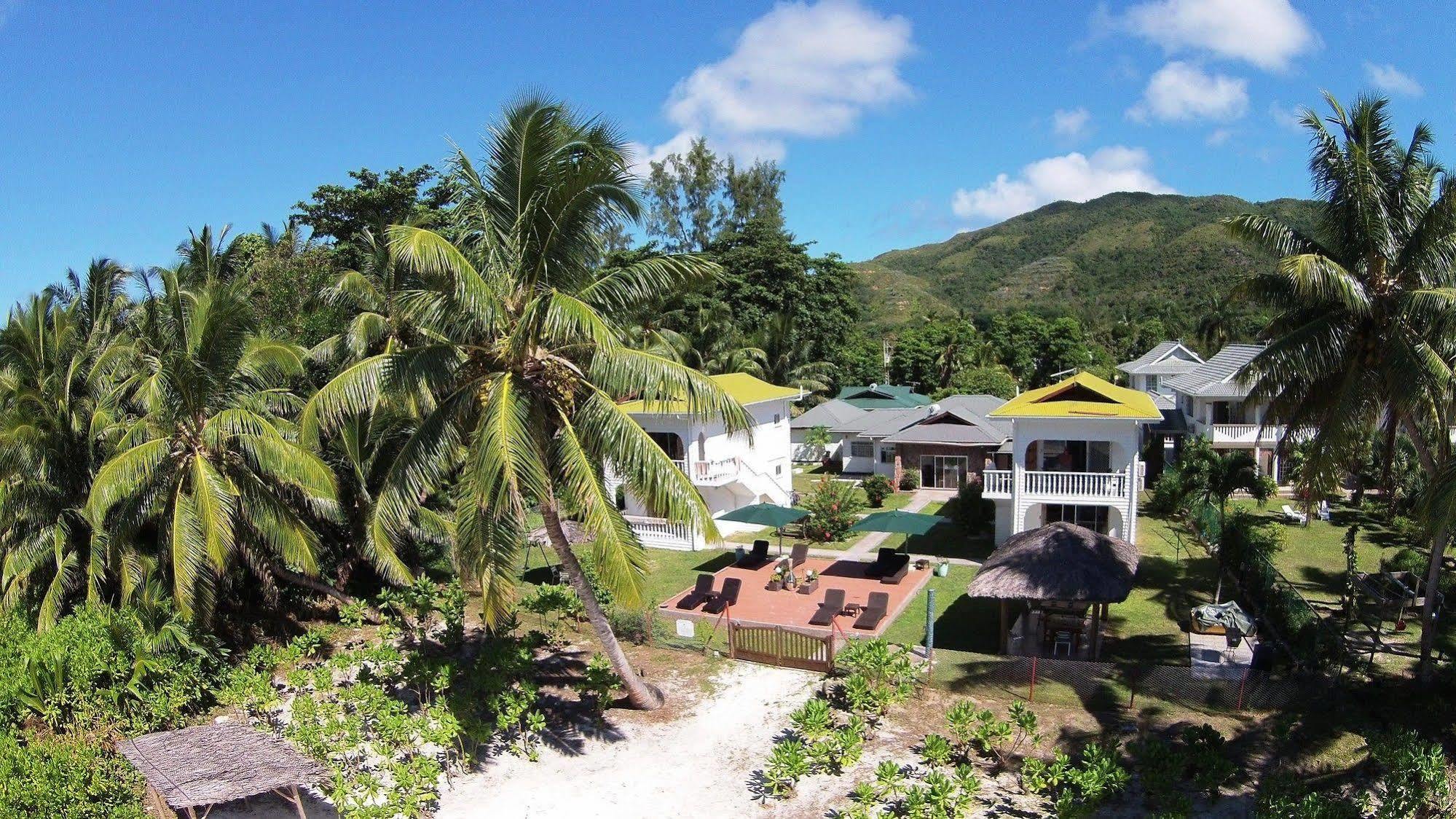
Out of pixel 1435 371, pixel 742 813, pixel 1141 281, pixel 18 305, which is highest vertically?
pixel 1141 281

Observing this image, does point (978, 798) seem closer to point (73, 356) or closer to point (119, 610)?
point (119, 610)

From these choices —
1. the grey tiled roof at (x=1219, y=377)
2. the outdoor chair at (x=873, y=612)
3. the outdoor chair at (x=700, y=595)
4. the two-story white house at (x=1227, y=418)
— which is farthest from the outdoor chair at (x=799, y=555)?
the grey tiled roof at (x=1219, y=377)

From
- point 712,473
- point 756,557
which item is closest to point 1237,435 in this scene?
point 712,473

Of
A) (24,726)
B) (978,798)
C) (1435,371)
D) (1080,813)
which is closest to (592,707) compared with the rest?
(978,798)

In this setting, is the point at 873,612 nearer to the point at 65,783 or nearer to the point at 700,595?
the point at 700,595

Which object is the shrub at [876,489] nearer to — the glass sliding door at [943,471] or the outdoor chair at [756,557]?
the glass sliding door at [943,471]

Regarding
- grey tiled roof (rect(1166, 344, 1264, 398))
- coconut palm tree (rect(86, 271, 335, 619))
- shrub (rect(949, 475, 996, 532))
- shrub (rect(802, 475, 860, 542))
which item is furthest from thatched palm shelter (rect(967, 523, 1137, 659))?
grey tiled roof (rect(1166, 344, 1264, 398))
